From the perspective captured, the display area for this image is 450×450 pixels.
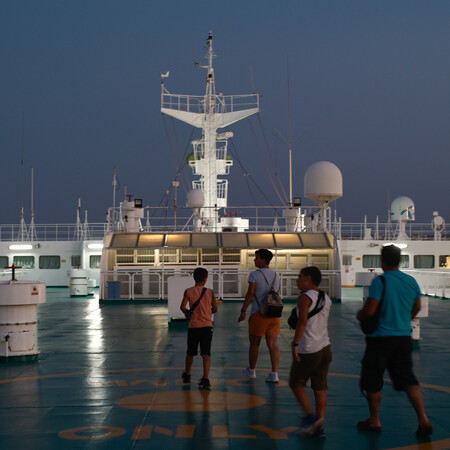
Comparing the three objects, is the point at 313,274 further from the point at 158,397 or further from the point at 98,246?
the point at 98,246

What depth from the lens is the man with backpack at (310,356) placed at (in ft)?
21.0

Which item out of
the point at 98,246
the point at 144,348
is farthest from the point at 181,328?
the point at 98,246

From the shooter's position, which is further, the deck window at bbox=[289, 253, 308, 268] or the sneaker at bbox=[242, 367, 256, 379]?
the deck window at bbox=[289, 253, 308, 268]

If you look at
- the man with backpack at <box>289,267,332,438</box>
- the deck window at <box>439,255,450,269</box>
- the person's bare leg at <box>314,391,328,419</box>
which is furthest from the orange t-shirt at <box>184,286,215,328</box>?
the deck window at <box>439,255,450,269</box>

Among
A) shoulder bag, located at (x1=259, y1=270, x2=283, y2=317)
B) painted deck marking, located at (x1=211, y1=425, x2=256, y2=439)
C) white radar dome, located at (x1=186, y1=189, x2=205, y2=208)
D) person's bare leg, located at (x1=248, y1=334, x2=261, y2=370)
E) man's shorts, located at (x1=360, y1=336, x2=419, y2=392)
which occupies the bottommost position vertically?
painted deck marking, located at (x1=211, y1=425, x2=256, y2=439)

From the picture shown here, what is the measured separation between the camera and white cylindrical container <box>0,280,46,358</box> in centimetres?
1044

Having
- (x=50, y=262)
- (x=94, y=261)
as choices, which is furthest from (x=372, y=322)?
(x=50, y=262)

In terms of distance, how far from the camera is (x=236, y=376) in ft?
31.4

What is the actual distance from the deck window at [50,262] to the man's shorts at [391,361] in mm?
32243

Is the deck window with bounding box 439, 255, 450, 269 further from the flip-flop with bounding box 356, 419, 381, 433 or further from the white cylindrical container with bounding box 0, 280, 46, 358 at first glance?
the flip-flop with bounding box 356, 419, 381, 433

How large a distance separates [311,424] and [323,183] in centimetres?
2112

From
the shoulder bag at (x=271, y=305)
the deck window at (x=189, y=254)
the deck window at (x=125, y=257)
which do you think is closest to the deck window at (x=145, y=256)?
the deck window at (x=125, y=257)

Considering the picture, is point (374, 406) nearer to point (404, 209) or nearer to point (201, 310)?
point (201, 310)

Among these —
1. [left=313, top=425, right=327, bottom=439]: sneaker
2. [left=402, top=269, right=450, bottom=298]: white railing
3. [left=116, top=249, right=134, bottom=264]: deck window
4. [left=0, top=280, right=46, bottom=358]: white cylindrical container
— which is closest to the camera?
[left=313, top=425, right=327, bottom=439]: sneaker
